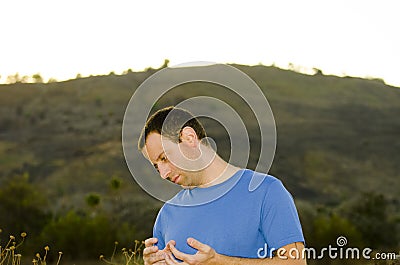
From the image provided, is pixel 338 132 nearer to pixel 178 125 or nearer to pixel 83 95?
pixel 83 95

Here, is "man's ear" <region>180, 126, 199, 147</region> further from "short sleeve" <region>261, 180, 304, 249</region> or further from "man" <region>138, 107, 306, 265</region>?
"short sleeve" <region>261, 180, 304, 249</region>

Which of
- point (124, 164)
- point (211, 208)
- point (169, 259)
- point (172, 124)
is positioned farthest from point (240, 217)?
point (124, 164)

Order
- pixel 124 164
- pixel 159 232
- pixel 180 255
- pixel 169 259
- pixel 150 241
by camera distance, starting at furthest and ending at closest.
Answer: pixel 124 164
pixel 159 232
pixel 150 241
pixel 169 259
pixel 180 255

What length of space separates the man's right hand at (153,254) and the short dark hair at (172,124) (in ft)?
1.62

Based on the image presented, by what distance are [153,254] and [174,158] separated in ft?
1.50

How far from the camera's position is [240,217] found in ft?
11.9

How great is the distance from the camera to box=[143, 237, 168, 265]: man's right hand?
378 cm

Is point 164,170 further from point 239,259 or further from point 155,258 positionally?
point 239,259

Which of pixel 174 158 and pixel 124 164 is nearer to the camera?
pixel 174 158

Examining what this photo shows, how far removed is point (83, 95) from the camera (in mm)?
62125

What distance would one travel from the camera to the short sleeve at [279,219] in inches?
137

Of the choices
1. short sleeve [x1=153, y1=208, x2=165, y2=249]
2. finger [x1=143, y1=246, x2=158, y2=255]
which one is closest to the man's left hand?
finger [x1=143, y1=246, x2=158, y2=255]

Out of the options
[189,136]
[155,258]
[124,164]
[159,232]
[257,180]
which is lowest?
[155,258]

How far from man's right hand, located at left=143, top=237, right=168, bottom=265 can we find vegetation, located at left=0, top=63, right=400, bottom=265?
1852 centimetres
